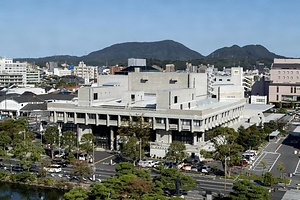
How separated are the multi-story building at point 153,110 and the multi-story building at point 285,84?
25.1 meters

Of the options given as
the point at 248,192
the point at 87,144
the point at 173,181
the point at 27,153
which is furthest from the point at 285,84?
the point at 248,192

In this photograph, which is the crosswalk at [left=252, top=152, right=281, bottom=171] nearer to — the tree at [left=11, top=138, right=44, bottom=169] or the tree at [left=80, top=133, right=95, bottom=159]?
the tree at [left=80, top=133, right=95, bottom=159]

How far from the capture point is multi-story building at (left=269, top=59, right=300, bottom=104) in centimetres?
6269

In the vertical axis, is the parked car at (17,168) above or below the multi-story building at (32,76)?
below

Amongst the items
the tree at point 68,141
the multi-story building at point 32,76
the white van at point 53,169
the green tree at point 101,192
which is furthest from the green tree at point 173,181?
the multi-story building at point 32,76

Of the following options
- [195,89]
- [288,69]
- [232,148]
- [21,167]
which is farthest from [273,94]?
[21,167]

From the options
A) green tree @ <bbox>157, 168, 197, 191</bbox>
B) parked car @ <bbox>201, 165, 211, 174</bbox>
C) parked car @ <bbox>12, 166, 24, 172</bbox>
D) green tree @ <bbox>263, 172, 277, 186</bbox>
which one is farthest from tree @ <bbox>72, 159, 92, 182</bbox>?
green tree @ <bbox>263, 172, 277, 186</bbox>

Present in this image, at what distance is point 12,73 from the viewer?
85.9 meters

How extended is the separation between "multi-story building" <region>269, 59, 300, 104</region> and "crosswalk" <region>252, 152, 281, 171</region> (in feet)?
108

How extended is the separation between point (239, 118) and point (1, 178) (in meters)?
24.4

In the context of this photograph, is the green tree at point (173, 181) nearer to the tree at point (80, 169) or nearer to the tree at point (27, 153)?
the tree at point (80, 169)

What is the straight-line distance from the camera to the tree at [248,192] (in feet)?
62.1

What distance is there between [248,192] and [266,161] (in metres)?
10.9

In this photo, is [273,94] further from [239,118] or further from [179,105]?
[179,105]
